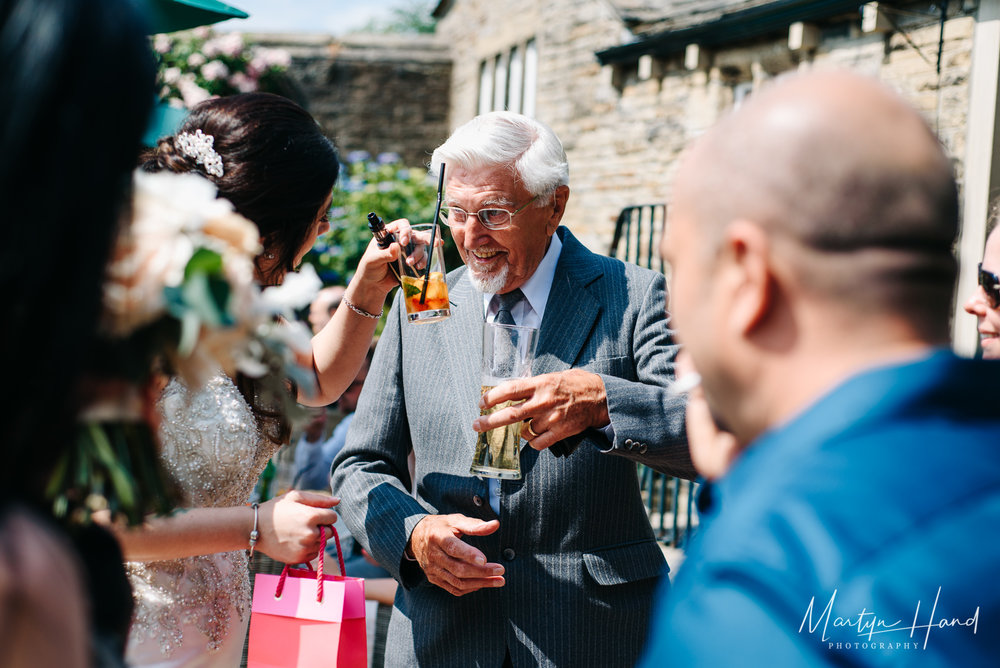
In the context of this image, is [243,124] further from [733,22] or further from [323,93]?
[323,93]

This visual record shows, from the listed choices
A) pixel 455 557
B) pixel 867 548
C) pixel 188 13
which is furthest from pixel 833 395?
pixel 188 13

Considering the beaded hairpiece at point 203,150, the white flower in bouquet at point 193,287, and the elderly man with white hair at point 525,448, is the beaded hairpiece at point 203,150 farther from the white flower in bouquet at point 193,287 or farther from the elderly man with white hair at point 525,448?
the white flower in bouquet at point 193,287

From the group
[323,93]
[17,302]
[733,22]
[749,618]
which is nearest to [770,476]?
[749,618]

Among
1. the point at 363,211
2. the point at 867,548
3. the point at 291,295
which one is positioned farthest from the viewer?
the point at 363,211

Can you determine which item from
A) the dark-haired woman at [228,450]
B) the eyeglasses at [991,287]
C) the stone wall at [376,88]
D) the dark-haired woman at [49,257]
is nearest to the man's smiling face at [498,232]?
the dark-haired woman at [228,450]

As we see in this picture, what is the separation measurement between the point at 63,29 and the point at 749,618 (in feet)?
3.06

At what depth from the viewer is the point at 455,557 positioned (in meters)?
2.33

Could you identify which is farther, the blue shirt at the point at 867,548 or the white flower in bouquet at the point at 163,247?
the white flower in bouquet at the point at 163,247

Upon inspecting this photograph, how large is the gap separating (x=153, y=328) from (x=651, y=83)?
9308mm

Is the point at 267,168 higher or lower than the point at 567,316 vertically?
higher

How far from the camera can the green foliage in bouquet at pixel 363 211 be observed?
945 centimetres

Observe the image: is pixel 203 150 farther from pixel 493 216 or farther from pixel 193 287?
pixel 193 287

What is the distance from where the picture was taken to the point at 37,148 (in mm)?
906

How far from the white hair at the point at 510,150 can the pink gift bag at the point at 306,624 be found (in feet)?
4.05
